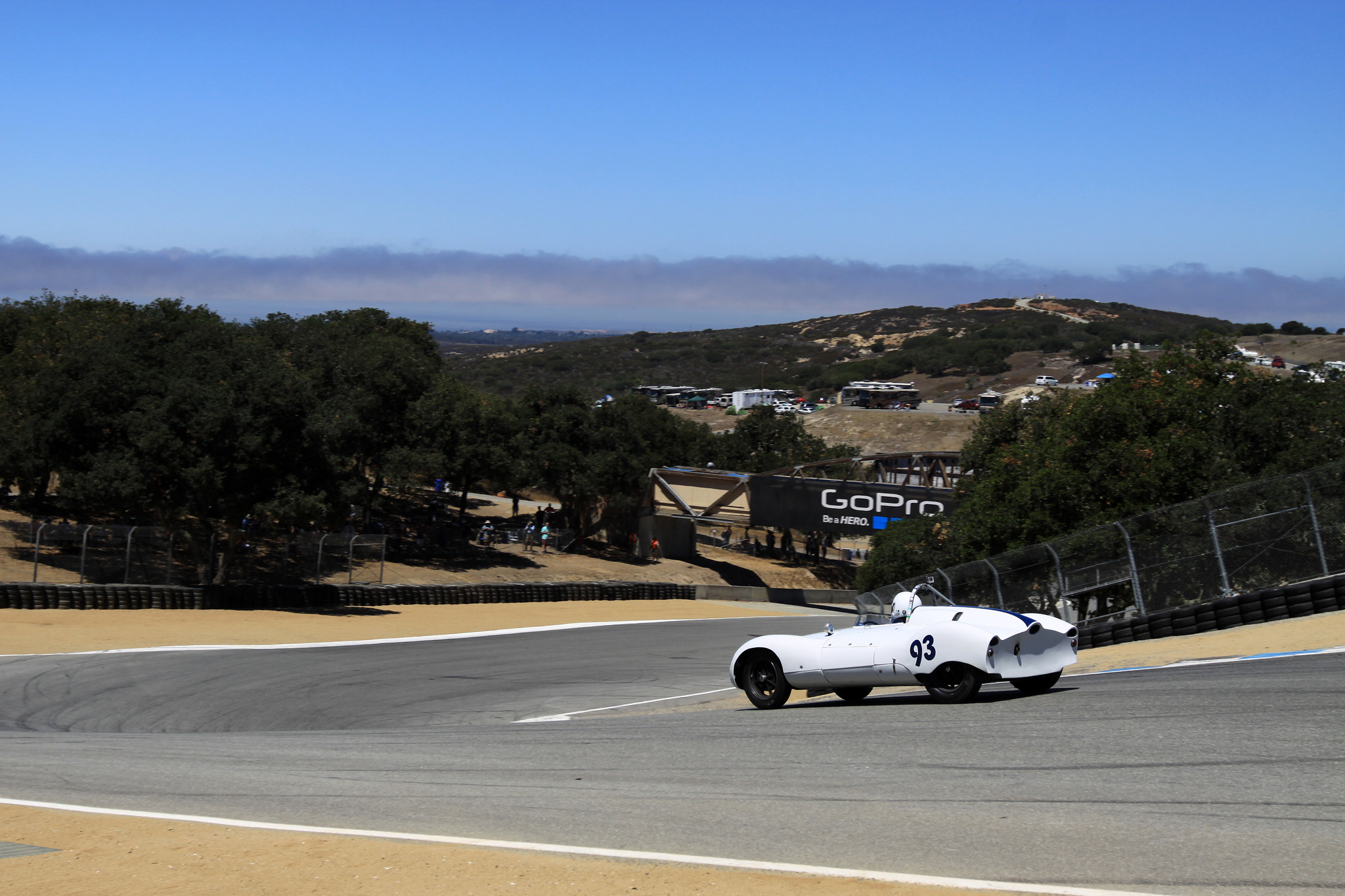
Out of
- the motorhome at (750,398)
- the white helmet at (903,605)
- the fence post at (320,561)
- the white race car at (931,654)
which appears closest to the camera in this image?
the white race car at (931,654)

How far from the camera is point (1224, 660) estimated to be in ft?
47.9

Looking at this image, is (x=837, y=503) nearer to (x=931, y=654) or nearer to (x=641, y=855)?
(x=931, y=654)

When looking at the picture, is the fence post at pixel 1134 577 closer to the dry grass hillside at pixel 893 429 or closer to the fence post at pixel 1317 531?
the fence post at pixel 1317 531

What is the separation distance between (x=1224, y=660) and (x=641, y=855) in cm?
1075

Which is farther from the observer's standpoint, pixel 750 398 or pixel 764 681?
pixel 750 398

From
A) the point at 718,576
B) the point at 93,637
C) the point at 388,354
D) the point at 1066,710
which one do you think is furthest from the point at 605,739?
the point at 718,576

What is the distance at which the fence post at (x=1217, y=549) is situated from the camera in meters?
18.8

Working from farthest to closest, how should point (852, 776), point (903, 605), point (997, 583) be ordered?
1. point (997, 583)
2. point (903, 605)
3. point (852, 776)

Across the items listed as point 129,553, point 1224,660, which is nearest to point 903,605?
point 1224,660

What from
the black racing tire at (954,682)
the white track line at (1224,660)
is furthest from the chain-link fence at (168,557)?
the white track line at (1224,660)

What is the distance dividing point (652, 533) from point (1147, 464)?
3675cm

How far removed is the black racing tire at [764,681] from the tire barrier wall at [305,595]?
22399 millimetres

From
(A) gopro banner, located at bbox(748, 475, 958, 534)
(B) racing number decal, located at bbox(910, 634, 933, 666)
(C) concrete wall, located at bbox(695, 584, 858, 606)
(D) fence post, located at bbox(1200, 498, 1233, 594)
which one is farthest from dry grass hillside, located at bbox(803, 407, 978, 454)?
(B) racing number decal, located at bbox(910, 634, 933, 666)

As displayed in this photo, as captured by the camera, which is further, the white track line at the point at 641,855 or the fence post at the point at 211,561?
the fence post at the point at 211,561
